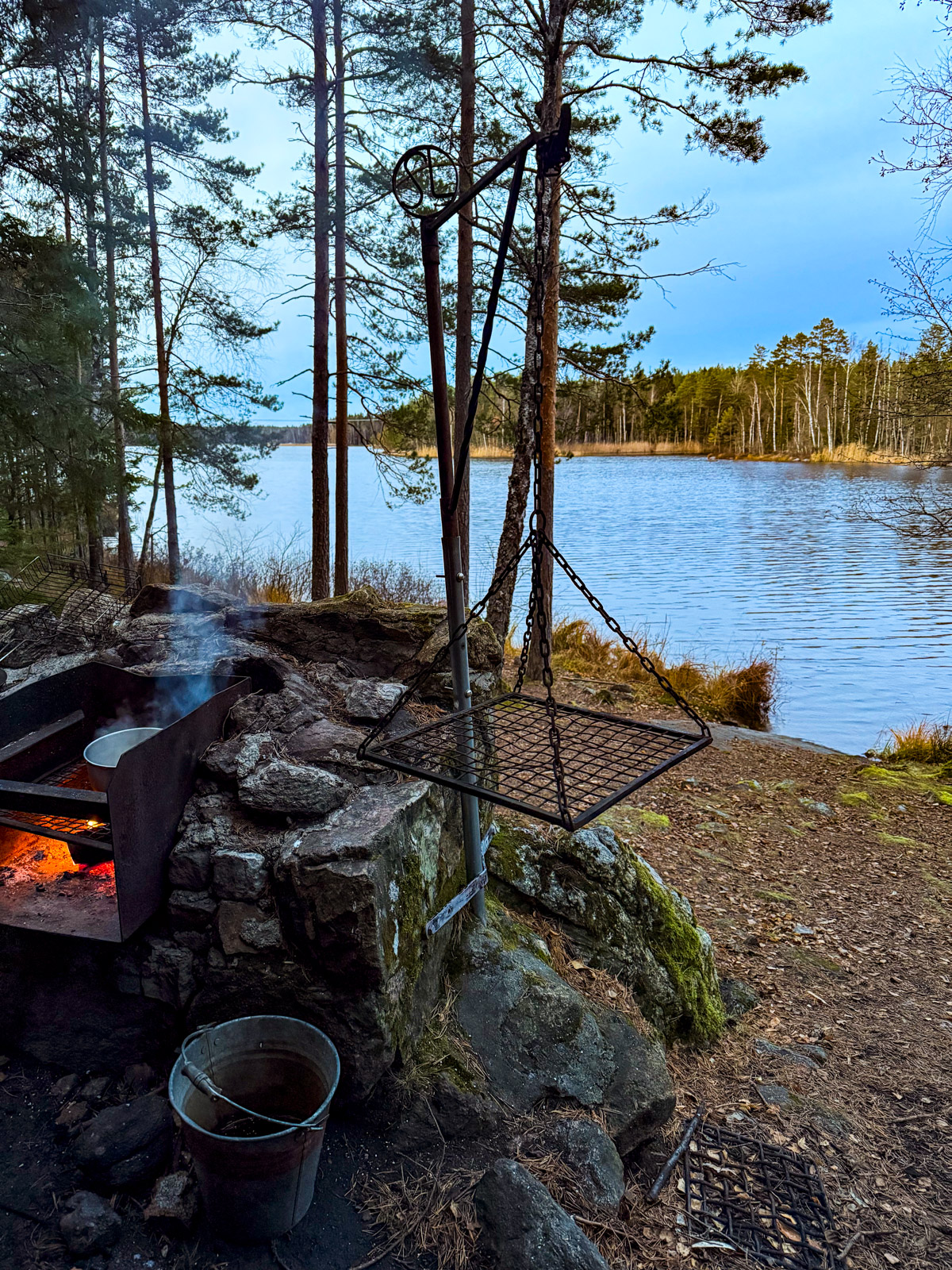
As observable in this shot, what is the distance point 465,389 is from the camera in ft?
23.8

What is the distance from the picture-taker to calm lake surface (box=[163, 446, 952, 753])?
8.34 metres

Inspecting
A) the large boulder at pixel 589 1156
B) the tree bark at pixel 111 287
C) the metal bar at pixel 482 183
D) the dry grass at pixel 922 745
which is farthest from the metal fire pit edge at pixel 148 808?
the tree bark at pixel 111 287

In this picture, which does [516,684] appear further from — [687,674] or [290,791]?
[687,674]

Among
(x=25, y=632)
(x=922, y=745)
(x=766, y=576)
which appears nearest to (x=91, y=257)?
(x=25, y=632)

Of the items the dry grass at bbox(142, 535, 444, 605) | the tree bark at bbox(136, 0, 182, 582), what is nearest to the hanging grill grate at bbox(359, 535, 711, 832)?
the dry grass at bbox(142, 535, 444, 605)

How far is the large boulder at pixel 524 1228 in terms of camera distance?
1.77 meters

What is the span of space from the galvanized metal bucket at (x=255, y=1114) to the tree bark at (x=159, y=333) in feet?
29.1

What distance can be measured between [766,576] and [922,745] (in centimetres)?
731

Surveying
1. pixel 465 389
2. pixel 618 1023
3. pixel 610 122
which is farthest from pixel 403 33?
pixel 618 1023

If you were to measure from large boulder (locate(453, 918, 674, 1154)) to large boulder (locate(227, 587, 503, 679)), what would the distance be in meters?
1.18

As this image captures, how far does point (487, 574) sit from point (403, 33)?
658cm

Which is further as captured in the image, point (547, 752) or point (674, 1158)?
point (674, 1158)

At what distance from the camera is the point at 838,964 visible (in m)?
3.55

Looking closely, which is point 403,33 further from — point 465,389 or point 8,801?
point 8,801
